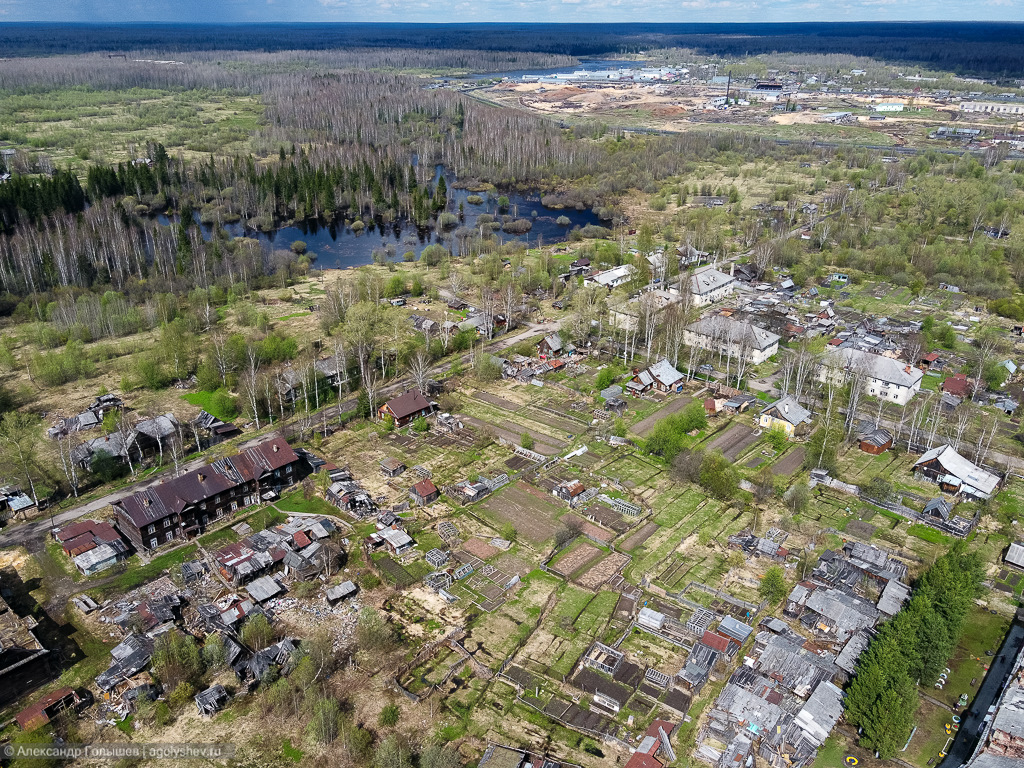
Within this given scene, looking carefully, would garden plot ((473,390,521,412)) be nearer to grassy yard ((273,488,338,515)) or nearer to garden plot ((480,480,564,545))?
garden plot ((480,480,564,545))

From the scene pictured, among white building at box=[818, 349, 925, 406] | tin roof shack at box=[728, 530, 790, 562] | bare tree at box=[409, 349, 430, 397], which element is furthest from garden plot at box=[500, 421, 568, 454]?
white building at box=[818, 349, 925, 406]

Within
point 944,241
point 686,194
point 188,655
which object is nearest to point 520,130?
point 686,194

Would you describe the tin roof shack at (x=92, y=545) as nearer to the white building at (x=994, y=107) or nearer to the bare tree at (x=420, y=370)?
the bare tree at (x=420, y=370)

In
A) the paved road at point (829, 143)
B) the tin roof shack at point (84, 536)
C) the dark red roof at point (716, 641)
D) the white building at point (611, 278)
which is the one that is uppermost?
the paved road at point (829, 143)

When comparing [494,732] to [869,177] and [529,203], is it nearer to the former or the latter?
[529,203]

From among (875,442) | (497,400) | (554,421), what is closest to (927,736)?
(875,442)

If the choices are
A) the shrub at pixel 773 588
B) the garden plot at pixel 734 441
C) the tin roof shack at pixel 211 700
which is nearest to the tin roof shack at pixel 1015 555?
the shrub at pixel 773 588

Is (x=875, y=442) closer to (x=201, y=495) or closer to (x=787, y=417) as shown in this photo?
(x=787, y=417)

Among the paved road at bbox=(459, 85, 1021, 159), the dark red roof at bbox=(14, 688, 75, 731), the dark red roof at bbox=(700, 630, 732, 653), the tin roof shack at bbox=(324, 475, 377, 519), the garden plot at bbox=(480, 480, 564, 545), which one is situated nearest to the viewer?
the dark red roof at bbox=(14, 688, 75, 731)
